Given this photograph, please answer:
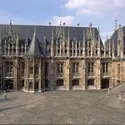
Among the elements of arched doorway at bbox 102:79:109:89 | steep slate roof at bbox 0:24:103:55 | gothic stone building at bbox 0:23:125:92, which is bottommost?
arched doorway at bbox 102:79:109:89

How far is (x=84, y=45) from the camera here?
1842 inches

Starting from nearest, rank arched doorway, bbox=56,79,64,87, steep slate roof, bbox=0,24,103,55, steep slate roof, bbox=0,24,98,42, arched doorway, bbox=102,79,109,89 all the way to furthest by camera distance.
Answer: arched doorway, bbox=56,79,64,87, arched doorway, bbox=102,79,109,89, steep slate roof, bbox=0,24,103,55, steep slate roof, bbox=0,24,98,42

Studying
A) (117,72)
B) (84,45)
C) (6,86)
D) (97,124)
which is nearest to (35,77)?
(6,86)

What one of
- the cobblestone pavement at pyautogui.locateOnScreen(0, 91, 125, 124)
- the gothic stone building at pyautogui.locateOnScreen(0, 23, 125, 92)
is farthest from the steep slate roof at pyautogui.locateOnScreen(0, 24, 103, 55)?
the cobblestone pavement at pyautogui.locateOnScreen(0, 91, 125, 124)

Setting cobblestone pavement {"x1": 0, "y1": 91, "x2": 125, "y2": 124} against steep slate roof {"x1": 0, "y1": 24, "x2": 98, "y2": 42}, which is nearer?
cobblestone pavement {"x1": 0, "y1": 91, "x2": 125, "y2": 124}

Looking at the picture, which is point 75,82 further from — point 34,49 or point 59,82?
point 34,49

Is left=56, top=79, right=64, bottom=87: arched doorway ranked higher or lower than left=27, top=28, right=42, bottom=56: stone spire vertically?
lower

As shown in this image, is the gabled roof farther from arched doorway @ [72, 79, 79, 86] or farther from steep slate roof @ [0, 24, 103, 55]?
arched doorway @ [72, 79, 79, 86]

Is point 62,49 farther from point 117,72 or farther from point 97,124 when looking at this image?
point 97,124

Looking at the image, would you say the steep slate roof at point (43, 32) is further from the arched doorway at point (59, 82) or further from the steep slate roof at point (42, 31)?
the arched doorway at point (59, 82)

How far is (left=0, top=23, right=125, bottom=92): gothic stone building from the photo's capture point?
44125mm

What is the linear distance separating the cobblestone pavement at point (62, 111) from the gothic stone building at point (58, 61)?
10.5m

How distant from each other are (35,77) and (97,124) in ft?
76.8

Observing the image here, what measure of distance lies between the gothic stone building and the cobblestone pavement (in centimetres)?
1054
